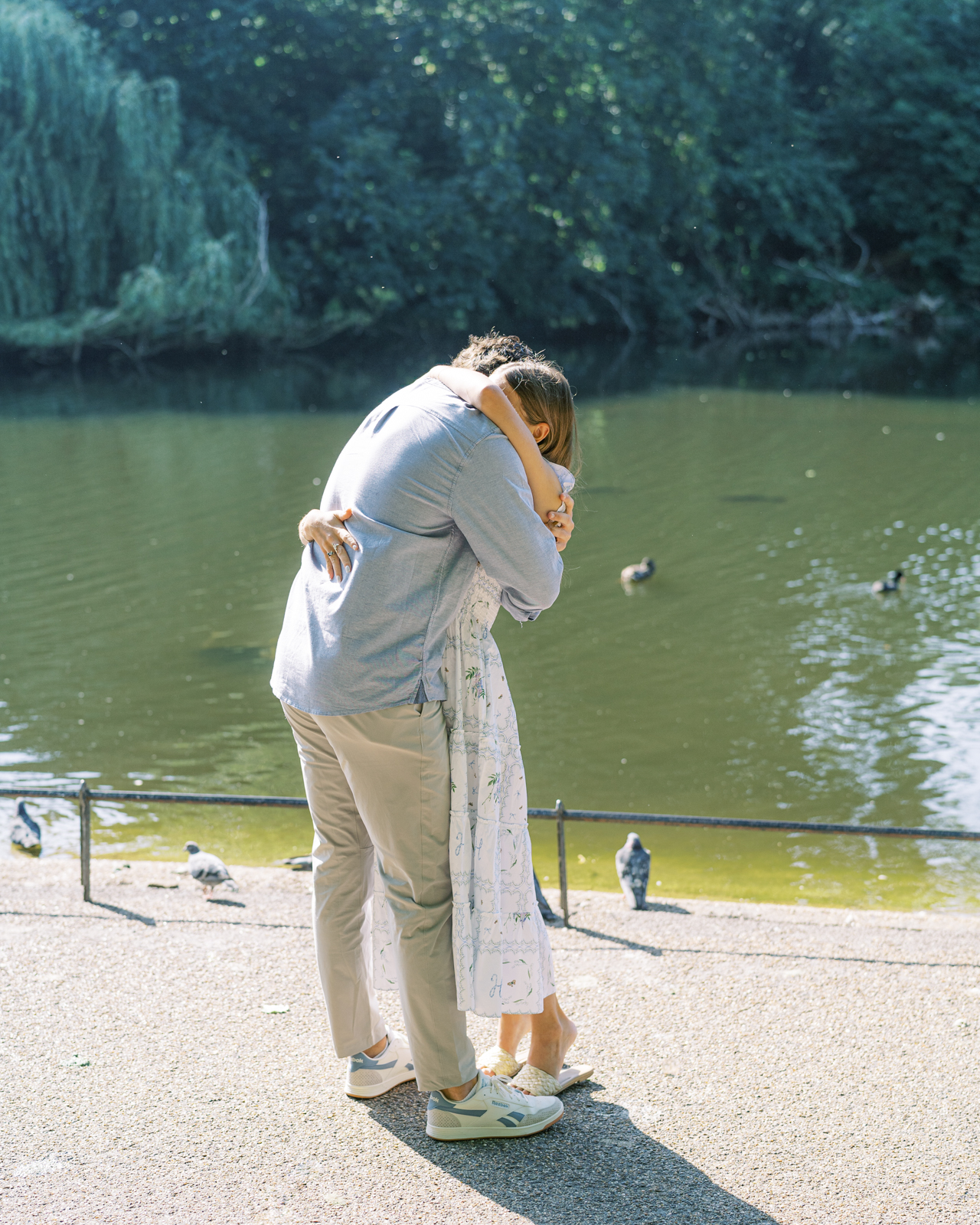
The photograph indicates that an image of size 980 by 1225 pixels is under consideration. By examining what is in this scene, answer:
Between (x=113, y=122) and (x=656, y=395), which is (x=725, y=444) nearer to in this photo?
(x=656, y=395)

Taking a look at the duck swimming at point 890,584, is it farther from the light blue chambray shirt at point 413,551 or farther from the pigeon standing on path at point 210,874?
the light blue chambray shirt at point 413,551

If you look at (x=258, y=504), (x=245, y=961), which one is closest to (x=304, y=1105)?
(x=245, y=961)

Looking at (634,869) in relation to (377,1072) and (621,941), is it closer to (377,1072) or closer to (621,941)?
(621,941)

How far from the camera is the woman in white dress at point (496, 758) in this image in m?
2.78

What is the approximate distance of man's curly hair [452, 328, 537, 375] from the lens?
2.88 meters

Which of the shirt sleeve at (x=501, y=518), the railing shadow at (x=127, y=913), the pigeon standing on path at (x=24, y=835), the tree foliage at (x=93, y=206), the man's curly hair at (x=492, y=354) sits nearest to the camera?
the shirt sleeve at (x=501, y=518)

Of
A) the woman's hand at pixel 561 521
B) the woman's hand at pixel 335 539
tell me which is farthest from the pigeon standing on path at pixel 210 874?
the woman's hand at pixel 561 521

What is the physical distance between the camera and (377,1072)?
3.21m

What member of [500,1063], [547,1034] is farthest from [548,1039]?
[500,1063]

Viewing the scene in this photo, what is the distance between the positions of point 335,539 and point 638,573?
32.7 feet

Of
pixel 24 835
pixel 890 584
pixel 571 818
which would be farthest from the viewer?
pixel 890 584

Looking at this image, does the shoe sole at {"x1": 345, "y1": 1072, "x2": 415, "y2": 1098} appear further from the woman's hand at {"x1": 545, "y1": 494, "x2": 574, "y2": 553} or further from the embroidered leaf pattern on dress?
the woman's hand at {"x1": 545, "y1": 494, "x2": 574, "y2": 553}

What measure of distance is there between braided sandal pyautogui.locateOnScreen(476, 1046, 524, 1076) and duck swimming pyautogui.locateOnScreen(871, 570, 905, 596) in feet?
31.4

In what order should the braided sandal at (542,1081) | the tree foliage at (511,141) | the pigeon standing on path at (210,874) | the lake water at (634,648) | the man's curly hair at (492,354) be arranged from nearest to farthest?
1. the man's curly hair at (492,354)
2. the braided sandal at (542,1081)
3. the pigeon standing on path at (210,874)
4. the lake water at (634,648)
5. the tree foliage at (511,141)
